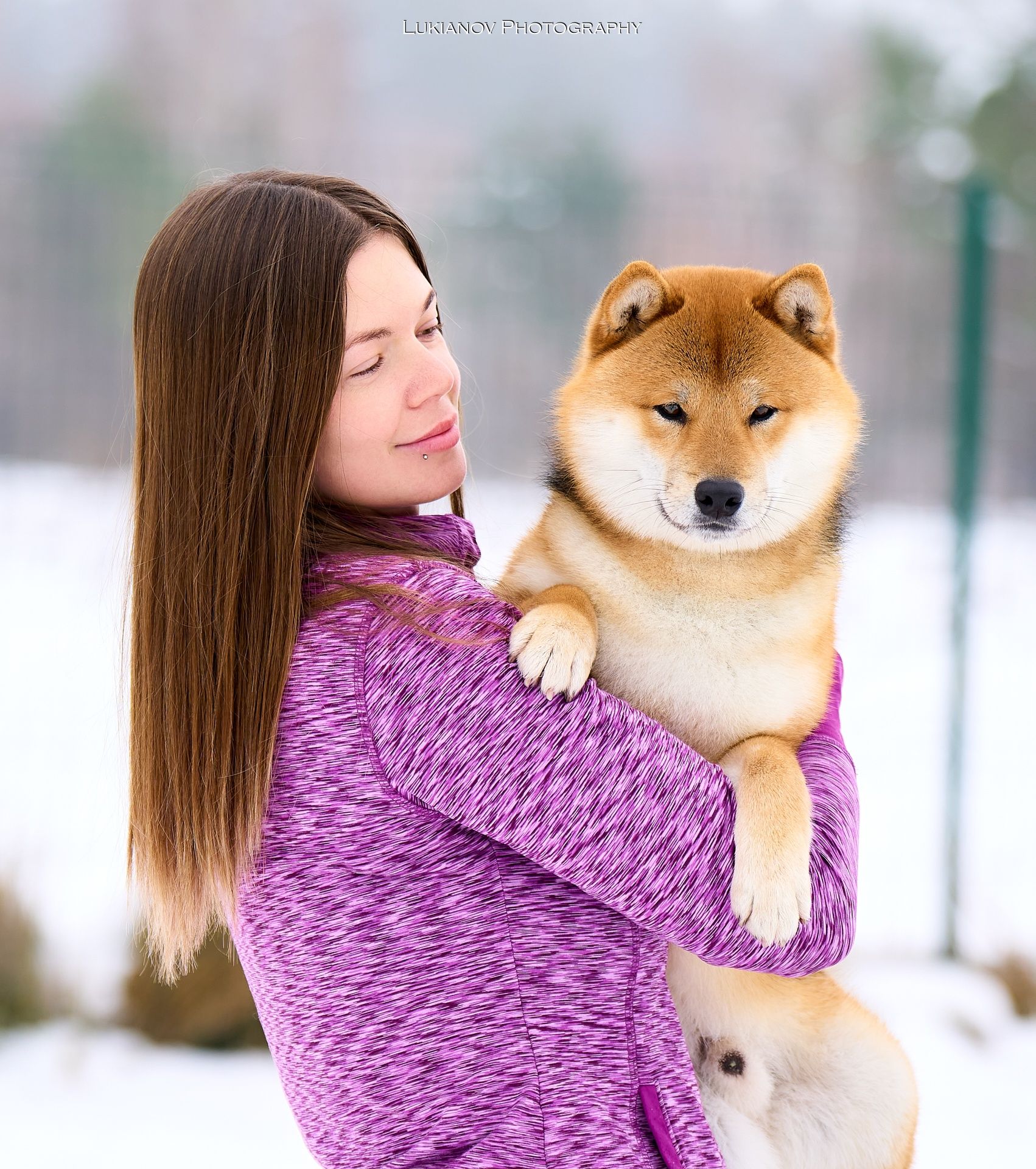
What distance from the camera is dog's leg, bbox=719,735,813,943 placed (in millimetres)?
930

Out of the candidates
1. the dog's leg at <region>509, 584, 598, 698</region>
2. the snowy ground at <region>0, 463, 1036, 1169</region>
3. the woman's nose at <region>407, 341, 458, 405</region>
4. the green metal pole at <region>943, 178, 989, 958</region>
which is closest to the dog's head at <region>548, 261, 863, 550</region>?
the dog's leg at <region>509, 584, 598, 698</region>

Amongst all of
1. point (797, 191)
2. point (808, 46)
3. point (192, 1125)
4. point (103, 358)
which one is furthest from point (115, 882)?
point (808, 46)

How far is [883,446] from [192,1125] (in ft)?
9.90

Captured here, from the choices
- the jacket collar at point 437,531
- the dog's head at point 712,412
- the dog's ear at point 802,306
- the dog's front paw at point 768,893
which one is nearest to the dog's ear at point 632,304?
the dog's head at point 712,412

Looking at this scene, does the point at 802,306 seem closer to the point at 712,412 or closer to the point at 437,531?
the point at 712,412

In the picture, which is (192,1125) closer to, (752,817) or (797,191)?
(752,817)

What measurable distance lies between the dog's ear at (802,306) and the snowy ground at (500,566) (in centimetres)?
83

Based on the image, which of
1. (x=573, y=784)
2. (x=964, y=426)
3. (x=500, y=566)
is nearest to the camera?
(x=573, y=784)

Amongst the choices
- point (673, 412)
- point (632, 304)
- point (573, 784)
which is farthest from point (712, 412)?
point (573, 784)

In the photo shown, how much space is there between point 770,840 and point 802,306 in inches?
29.5

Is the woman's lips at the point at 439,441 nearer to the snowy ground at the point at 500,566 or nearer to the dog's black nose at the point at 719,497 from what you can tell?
the dog's black nose at the point at 719,497

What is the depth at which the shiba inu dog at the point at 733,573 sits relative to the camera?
1280 millimetres

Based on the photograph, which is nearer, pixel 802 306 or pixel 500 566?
pixel 802 306

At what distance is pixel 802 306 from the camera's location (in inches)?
56.0
